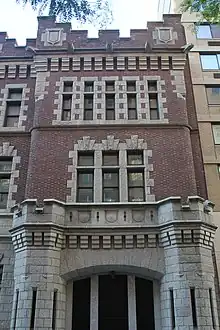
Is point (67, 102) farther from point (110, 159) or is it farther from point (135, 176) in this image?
point (135, 176)

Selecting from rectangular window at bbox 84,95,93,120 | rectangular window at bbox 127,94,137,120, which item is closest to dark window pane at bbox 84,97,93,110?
rectangular window at bbox 84,95,93,120

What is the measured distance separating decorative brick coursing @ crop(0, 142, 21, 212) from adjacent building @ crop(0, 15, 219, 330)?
5 cm

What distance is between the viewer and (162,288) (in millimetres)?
10547

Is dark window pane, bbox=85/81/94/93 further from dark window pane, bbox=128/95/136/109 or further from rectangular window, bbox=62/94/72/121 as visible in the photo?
dark window pane, bbox=128/95/136/109

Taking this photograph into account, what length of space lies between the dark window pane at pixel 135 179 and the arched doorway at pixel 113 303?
3128mm

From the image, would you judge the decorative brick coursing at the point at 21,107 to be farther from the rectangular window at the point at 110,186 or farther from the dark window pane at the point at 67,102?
the rectangular window at the point at 110,186

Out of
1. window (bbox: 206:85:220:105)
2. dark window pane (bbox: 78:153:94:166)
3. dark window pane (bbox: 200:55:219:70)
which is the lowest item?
dark window pane (bbox: 78:153:94:166)

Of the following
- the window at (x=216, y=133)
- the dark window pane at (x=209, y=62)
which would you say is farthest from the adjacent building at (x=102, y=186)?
the window at (x=216, y=133)

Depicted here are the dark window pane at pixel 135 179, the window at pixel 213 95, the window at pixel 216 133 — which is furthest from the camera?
the window at pixel 213 95

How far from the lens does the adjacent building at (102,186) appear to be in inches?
408

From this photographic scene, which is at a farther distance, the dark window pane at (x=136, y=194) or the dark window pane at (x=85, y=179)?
the dark window pane at (x=85, y=179)

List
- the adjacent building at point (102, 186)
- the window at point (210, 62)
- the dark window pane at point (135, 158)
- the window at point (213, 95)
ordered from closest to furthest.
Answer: the adjacent building at point (102, 186), the dark window pane at point (135, 158), the window at point (213, 95), the window at point (210, 62)

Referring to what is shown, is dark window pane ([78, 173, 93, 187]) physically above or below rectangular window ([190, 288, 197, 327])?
above

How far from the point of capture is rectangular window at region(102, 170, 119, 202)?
12.4 meters
